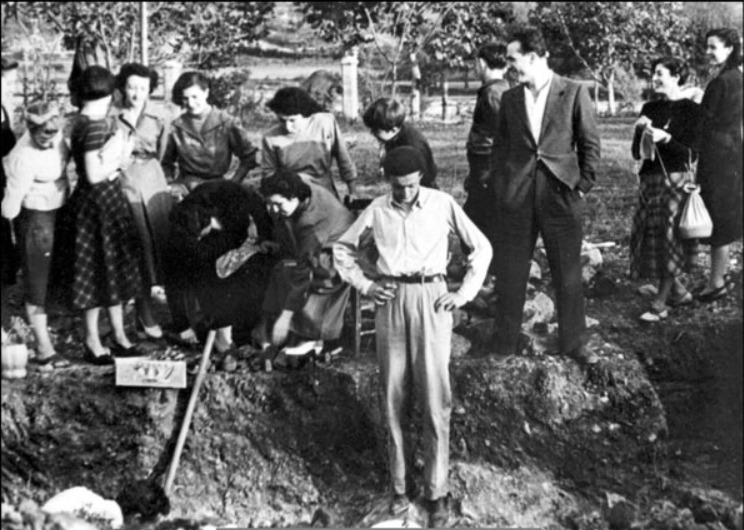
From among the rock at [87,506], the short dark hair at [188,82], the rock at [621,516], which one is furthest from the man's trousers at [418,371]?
the short dark hair at [188,82]

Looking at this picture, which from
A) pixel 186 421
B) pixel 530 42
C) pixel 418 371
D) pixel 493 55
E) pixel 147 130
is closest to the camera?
pixel 418 371

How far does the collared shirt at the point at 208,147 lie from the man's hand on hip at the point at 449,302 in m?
1.11

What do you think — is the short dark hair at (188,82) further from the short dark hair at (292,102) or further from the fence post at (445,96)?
the fence post at (445,96)

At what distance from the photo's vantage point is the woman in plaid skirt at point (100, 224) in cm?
540

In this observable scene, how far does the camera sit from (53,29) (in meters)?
5.40

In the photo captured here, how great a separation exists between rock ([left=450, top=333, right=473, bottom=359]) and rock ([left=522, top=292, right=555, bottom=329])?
0.89ft

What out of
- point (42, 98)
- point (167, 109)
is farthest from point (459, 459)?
point (42, 98)

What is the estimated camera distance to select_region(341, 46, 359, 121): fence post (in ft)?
17.9

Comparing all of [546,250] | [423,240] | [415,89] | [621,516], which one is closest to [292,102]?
[415,89]

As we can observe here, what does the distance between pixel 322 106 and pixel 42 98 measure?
115 centimetres

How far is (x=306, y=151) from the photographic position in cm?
555

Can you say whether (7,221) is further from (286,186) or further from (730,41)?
(730,41)

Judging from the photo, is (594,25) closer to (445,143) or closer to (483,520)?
(445,143)

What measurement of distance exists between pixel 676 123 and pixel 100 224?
7.91 ft
